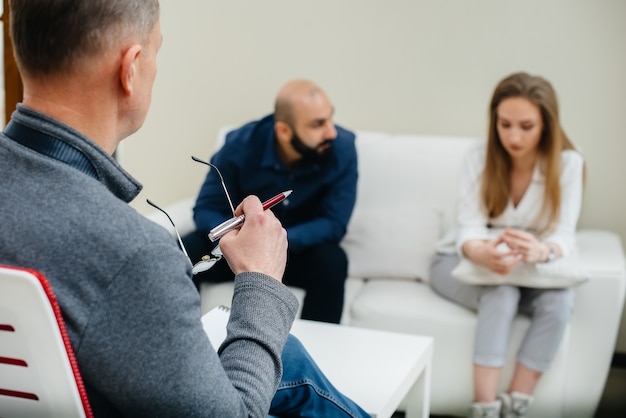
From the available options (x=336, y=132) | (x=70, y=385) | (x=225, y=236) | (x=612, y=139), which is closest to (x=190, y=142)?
(x=336, y=132)

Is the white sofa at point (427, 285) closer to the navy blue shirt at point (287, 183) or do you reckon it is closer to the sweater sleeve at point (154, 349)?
the navy blue shirt at point (287, 183)

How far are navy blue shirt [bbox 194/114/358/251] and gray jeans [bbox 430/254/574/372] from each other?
570 millimetres

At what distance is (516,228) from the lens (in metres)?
2.94

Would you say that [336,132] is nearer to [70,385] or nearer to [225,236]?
[225,236]

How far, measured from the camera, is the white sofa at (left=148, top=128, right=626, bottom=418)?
2.75 meters

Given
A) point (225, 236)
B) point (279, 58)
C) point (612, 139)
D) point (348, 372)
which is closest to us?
point (225, 236)

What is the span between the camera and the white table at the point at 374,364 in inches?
77.2

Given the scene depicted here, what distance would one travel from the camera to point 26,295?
1062mm

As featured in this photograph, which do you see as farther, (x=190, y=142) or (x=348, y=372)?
(x=190, y=142)

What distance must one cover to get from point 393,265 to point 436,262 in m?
0.15

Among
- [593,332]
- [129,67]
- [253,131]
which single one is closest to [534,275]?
[593,332]

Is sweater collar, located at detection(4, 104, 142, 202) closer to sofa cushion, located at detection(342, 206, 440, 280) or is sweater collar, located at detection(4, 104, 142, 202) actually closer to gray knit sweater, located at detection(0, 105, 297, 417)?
gray knit sweater, located at detection(0, 105, 297, 417)

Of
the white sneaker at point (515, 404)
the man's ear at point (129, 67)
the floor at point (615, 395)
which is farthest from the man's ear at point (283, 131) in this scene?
the man's ear at point (129, 67)

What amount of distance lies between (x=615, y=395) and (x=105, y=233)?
8.30 feet
